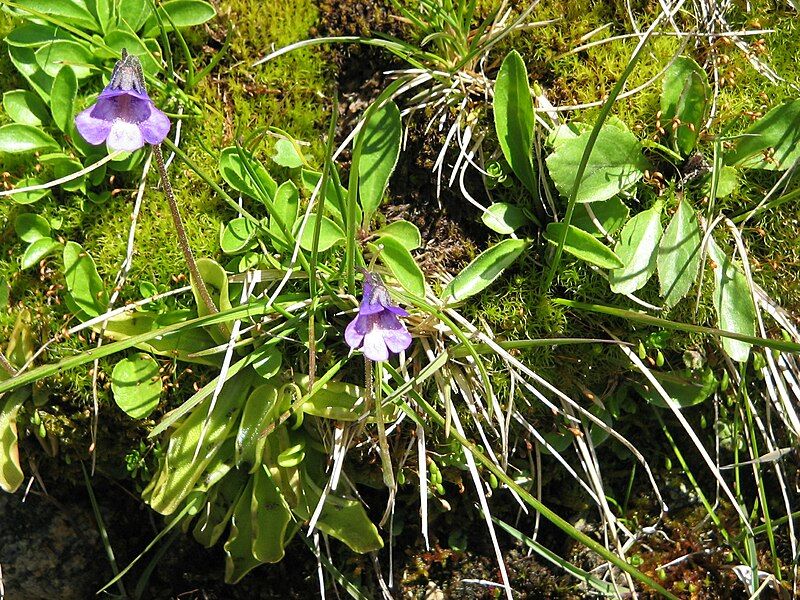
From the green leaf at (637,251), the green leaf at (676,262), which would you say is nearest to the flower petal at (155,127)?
the green leaf at (637,251)

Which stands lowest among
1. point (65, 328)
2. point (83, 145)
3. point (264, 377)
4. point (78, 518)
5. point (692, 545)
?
point (78, 518)

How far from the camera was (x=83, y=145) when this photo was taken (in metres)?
2.23

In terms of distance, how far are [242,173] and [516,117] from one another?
2.62ft

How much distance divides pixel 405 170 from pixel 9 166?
122 cm

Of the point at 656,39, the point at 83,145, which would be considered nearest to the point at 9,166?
the point at 83,145

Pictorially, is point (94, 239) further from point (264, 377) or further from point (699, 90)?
point (699, 90)

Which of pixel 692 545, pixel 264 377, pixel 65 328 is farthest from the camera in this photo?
pixel 692 545

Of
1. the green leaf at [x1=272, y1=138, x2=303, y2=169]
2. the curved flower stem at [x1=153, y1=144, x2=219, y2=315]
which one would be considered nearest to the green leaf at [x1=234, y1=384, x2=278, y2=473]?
the curved flower stem at [x1=153, y1=144, x2=219, y2=315]

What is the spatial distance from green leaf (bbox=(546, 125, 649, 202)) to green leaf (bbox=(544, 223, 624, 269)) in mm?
94

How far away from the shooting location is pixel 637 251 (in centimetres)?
211

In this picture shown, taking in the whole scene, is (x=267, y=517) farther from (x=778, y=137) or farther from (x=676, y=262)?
(x=778, y=137)

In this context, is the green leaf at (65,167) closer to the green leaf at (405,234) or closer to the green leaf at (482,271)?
the green leaf at (405,234)

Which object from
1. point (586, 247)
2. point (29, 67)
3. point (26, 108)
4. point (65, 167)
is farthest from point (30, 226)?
point (586, 247)

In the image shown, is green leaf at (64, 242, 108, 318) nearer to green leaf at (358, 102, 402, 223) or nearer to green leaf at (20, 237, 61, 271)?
green leaf at (20, 237, 61, 271)
